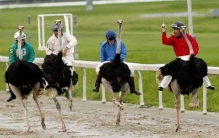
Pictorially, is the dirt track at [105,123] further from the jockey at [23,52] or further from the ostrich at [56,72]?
the jockey at [23,52]

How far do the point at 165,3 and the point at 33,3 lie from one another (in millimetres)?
10510

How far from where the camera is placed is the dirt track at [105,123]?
609 inches

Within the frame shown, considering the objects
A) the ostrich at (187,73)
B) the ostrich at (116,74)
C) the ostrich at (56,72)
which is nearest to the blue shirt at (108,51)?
the ostrich at (116,74)

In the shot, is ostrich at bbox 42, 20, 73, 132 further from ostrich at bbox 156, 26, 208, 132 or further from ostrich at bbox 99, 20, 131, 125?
ostrich at bbox 156, 26, 208, 132

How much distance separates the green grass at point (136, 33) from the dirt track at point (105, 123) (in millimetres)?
1255

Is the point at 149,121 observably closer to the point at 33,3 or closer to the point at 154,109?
the point at 154,109

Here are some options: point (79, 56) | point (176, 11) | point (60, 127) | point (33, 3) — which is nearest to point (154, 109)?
point (60, 127)

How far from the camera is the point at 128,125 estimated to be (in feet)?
55.3

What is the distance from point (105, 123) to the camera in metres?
17.2

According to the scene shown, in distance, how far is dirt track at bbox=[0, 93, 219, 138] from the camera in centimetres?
1547

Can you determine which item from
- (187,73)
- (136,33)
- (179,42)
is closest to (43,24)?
(136,33)

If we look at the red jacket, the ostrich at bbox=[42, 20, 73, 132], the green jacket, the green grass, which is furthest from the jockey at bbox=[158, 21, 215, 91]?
the green grass

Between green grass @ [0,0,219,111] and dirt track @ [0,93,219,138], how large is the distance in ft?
4.12

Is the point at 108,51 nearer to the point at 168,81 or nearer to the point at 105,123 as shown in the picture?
the point at 105,123
